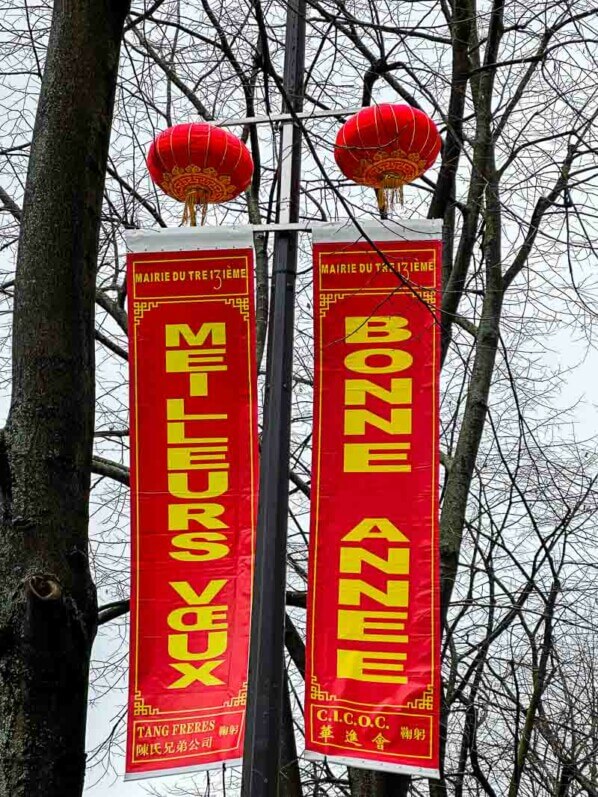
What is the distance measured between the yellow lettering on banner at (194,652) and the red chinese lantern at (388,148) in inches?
99.8

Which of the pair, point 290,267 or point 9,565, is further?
point 290,267

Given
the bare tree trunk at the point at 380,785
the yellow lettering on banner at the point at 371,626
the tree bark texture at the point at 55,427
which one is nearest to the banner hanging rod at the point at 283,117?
the tree bark texture at the point at 55,427

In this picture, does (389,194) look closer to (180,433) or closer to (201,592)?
(180,433)

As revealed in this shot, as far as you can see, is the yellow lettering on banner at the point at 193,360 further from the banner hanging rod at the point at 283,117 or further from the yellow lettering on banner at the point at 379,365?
the banner hanging rod at the point at 283,117

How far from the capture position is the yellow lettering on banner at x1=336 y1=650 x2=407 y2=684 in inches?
175

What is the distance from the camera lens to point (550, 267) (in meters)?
6.23

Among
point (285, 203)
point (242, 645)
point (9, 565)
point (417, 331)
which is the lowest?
point (242, 645)

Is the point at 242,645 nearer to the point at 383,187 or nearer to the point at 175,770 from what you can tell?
the point at 175,770

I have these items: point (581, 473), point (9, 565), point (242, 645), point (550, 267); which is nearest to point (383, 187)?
point (550, 267)

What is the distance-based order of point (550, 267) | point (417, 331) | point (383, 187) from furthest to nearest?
point (550, 267) → point (383, 187) → point (417, 331)

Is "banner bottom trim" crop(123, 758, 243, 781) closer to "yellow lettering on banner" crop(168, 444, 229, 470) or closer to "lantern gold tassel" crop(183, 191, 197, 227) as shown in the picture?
"yellow lettering on banner" crop(168, 444, 229, 470)

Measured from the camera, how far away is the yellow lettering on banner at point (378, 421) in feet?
15.5

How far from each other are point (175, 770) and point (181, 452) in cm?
160

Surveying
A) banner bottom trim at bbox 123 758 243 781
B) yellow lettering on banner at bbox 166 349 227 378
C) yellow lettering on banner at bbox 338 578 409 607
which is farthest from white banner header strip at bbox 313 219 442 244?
banner bottom trim at bbox 123 758 243 781
